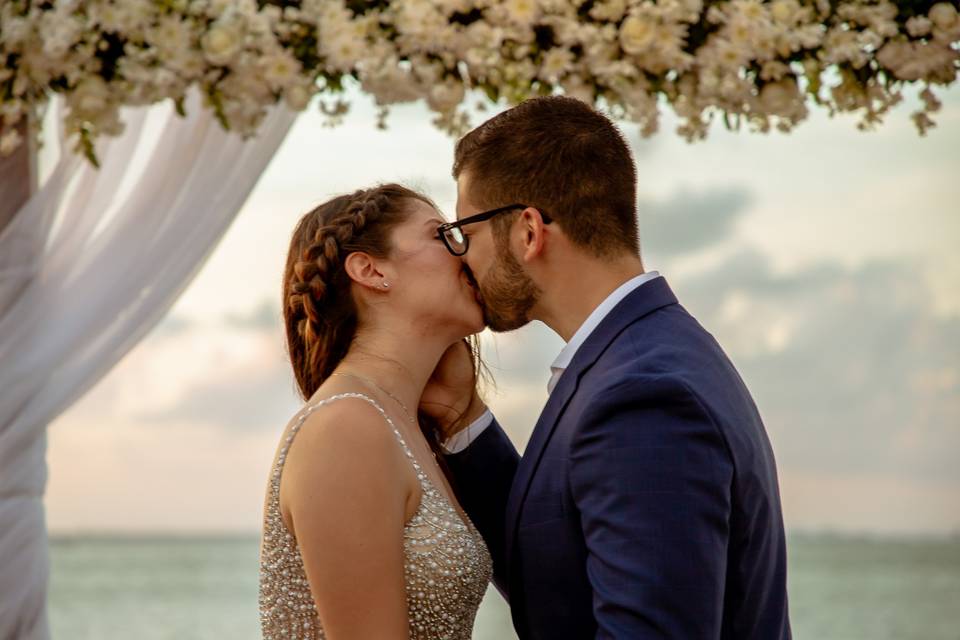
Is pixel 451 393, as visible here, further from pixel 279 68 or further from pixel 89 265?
pixel 89 265

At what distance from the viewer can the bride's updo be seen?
2770 millimetres

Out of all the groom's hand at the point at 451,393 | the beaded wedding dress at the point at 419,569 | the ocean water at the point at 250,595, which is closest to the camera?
the beaded wedding dress at the point at 419,569

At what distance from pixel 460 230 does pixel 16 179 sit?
5.54ft

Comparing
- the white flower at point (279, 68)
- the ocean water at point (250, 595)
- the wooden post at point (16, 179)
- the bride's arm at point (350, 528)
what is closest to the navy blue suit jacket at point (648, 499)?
the bride's arm at point (350, 528)

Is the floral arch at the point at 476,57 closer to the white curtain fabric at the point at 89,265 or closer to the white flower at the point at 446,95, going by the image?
the white flower at the point at 446,95

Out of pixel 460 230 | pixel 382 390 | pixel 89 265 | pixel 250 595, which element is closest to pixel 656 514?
pixel 460 230

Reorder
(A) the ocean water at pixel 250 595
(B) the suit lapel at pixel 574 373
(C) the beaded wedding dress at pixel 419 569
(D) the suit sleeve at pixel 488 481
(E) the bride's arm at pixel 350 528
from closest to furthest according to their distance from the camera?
(B) the suit lapel at pixel 574 373 → (E) the bride's arm at pixel 350 528 → (C) the beaded wedding dress at pixel 419 569 → (D) the suit sleeve at pixel 488 481 → (A) the ocean water at pixel 250 595

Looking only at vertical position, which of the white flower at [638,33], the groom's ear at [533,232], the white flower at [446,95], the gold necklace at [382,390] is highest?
the white flower at [638,33]

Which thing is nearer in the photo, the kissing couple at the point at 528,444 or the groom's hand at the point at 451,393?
the kissing couple at the point at 528,444

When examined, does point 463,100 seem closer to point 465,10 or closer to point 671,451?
point 465,10

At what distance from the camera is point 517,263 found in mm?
2404

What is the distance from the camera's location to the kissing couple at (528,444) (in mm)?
2006

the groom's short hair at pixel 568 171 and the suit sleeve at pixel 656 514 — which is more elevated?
the groom's short hair at pixel 568 171

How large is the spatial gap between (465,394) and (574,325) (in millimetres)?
732
